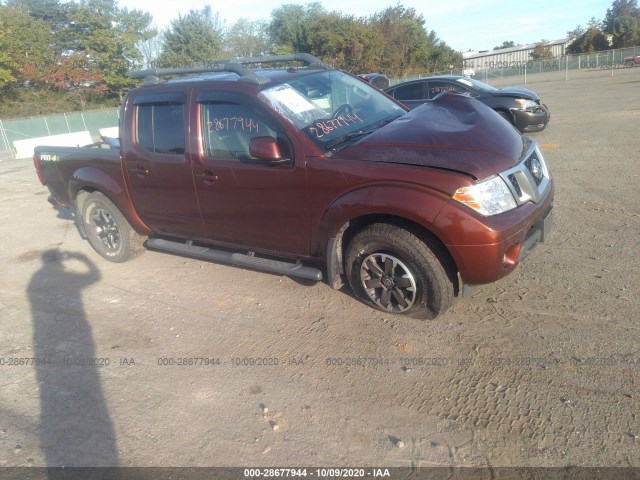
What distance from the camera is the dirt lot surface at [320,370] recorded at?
8.64 feet

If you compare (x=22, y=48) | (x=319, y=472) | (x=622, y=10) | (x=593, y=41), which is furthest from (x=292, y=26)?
(x=622, y=10)

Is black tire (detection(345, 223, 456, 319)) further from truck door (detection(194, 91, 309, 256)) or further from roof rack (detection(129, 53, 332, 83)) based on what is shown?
roof rack (detection(129, 53, 332, 83))

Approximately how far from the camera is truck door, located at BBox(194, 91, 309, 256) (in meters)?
3.88

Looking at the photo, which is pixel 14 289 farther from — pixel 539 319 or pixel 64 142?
pixel 64 142

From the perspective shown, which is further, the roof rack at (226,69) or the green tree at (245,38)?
the green tree at (245,38)

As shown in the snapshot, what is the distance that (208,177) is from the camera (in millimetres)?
4285

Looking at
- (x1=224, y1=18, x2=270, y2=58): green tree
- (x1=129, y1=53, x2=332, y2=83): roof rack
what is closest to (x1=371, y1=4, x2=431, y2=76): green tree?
(x1=224, y1=18, x2=270, y2=58): green tree

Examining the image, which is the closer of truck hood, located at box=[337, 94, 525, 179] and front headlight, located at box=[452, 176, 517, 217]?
front headlight, located at box=[452, 176, 517, 217]

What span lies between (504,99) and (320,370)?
996 centimetres

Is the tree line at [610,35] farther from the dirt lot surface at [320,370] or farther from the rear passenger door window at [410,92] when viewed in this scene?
the dirt lot surface at [320,370]

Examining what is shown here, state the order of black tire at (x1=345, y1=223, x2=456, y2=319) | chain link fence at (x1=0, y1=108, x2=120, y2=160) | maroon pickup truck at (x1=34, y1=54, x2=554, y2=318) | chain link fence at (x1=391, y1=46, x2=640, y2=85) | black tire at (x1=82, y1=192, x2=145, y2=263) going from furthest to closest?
chain link fence at (x1=391, y1=46, x2=640, y2=85) → chain link fence at (x1=0, y1=108, x2=120, y2=160) → black tire at (x1=82, y1=192, x2=145, y2=263) → black tire at (x1=345, y1=223, x2=456, y2=319) → maroon pickup truck at (x1=34, y1=54, x2=554, y2=318)

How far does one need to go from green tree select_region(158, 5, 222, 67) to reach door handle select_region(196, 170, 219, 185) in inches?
1906

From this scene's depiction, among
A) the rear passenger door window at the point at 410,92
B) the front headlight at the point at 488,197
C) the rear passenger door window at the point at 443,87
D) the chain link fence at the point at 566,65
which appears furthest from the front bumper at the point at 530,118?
the chain link fence at the point at 566,65

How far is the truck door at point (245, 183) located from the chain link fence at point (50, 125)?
804 inches
